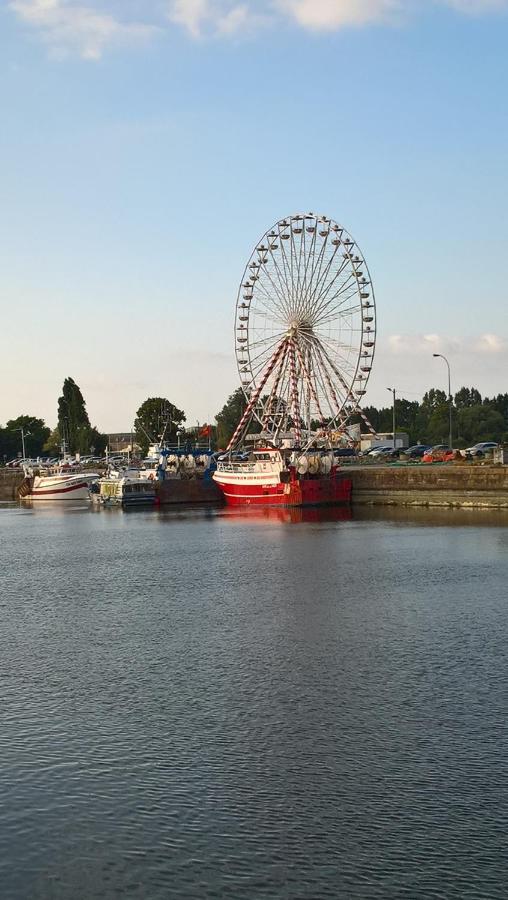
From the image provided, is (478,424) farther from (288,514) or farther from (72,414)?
(288,514)

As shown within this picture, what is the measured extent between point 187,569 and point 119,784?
97.5 feet

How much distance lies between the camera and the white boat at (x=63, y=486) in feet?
377

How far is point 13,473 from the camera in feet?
430

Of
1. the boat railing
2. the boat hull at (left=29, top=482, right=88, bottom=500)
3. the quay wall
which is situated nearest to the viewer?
the quay wall

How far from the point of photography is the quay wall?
76562 millimetres

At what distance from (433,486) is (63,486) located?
48575mm

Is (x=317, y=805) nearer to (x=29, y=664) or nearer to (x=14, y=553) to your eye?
(x=29, y=664)

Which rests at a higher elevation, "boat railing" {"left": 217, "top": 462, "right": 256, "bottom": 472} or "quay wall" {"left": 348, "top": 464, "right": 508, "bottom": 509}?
"boat railing" {"left": 217, "top": 462, "right": 256, "bottom": 472}

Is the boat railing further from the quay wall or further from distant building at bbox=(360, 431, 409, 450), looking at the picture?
distant building at bbox=(360, 431, 409, 450)

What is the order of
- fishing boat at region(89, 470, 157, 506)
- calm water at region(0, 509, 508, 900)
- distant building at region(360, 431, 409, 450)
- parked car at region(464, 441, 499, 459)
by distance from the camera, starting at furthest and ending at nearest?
distant building at region(360, 431, 409, 450)
fishing boat at region(89, 470, 157, 506)
parked car at region(464, 441, 499, 459)
calm water at region(0, 509, 508, 900)

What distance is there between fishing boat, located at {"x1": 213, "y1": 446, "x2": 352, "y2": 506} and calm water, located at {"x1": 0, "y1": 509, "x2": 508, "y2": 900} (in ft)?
140

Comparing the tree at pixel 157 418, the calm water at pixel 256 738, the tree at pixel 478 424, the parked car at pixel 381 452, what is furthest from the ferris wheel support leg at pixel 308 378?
the tree at pixel 157 418

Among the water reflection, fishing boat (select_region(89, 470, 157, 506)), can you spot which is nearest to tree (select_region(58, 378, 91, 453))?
fishing boat (select_region(89, 470, 157, 506))

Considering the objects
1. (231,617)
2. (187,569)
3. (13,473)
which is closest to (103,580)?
(187,569)
